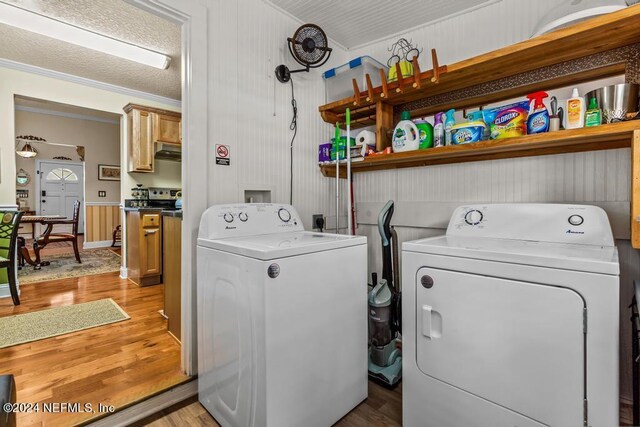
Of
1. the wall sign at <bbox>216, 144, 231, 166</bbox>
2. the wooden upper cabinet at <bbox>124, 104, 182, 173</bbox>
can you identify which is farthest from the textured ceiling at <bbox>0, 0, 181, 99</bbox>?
the wall sign at <bbox>216, 144, 231, 166</bbox>

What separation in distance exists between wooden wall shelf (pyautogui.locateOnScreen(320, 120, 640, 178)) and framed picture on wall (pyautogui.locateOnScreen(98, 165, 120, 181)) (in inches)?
270

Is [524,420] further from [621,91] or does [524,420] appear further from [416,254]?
[621,91]

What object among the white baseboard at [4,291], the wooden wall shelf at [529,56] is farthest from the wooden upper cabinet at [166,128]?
the wooden wall shelf at [529,56]

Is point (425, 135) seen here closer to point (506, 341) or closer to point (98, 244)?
point (506, 341)

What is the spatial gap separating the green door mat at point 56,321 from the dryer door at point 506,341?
256 centimetres

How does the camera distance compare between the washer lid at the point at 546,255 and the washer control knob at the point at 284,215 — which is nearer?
the washer lid at the point at 546,255

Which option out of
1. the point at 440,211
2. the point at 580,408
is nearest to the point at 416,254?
the point at 580,408

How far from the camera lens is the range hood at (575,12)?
1240 millimetres

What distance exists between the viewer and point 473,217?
5.23 feet

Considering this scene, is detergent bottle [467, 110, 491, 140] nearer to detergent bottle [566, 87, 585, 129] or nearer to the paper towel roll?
detergent bottle [566, 87, 585, 129]

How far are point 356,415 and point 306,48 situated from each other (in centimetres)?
225

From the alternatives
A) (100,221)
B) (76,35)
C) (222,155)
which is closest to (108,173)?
(100,221)

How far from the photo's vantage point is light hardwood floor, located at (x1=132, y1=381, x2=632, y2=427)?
1.34 m

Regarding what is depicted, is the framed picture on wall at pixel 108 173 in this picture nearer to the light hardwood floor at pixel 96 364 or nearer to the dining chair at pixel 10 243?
the dining chair at pixel 10 243
